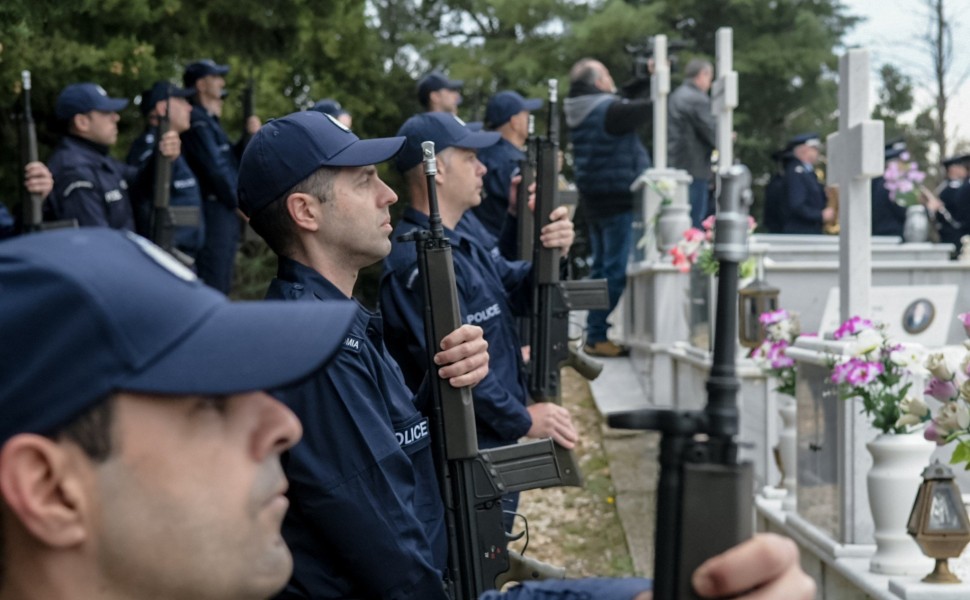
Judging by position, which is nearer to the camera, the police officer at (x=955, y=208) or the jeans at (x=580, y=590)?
the jeans at (x=580, y=590)

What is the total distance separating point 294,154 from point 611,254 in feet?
30.5

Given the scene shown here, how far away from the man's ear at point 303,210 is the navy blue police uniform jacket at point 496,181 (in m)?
4.96

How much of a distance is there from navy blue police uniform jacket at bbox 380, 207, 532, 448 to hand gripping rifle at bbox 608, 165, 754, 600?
8.27 feet

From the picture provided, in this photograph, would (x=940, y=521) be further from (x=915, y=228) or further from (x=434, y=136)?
(x=915, y=228)

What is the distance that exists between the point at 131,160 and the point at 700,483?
29.7 ft

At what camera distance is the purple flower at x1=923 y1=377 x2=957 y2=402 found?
4488 mm

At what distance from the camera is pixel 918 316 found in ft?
33.6

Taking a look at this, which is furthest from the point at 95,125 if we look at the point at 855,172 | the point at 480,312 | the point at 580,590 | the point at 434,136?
the point at 580,590

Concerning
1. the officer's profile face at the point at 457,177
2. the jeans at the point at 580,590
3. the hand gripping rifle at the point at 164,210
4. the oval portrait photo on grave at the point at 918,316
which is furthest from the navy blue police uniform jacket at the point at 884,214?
the jeans at the point at 580,590

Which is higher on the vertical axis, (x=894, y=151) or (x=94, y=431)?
(x=894, y=151)

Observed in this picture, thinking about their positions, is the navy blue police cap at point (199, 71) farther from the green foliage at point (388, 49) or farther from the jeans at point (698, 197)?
the jeans at point (698, 197)

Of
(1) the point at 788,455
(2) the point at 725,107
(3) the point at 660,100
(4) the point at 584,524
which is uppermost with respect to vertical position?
(3) the point at 660,100

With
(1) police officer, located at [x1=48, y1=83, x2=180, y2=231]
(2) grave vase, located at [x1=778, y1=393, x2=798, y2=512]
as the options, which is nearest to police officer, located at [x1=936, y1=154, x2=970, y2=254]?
(2) grave vase, located at [x1=778, y1=393, x2=798, y2=512]

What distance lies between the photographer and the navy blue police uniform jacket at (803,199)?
15586mm
